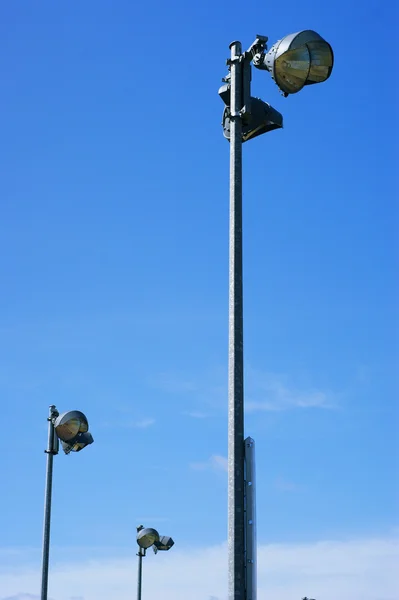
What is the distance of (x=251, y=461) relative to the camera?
8.75m

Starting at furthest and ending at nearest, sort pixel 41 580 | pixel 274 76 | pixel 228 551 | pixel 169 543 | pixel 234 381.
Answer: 1. pixel 169 543
2. pixel 41 580
3. pixel 274 76
4. pixel 234 381
5. pixel 228 551

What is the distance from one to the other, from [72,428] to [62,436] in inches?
10.4

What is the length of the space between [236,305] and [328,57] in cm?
272

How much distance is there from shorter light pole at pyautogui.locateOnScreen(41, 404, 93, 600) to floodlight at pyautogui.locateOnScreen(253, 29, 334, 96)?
325 inches

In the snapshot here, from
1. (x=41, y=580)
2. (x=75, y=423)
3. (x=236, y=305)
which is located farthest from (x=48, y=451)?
(x=236, y=305)

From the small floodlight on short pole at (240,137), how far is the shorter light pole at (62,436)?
7252mm

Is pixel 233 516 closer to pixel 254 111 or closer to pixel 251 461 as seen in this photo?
pixel 251 461

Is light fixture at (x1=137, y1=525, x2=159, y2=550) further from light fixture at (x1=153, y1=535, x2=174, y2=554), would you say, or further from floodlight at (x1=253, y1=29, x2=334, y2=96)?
floodlight at (x1=253, y1=29, x2=334, y2=96)

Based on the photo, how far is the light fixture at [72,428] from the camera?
639 inches

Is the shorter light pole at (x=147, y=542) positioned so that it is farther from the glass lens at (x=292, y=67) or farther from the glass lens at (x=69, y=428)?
the glass lens at (x=292, y=67)

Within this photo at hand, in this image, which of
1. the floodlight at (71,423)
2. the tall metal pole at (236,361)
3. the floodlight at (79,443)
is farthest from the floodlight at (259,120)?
the floodlight at (79,443)

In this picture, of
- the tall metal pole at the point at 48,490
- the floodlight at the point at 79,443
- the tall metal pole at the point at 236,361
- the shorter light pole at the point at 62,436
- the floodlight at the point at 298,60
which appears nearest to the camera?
the tall metal pole at the point at 236,361

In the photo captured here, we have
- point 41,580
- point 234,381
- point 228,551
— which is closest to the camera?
point 228,551

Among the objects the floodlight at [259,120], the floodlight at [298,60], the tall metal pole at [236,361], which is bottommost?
→ the tall metal pole at [236,361]
